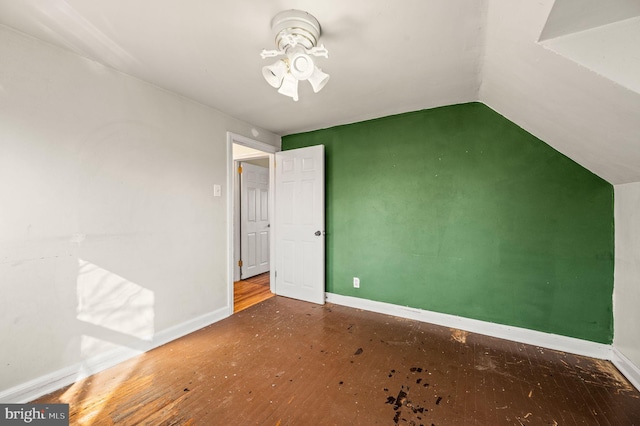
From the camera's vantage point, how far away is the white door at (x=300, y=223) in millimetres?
3270

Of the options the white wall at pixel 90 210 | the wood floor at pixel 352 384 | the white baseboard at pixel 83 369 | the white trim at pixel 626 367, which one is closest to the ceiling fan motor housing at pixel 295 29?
the white wall at pixel 90 210

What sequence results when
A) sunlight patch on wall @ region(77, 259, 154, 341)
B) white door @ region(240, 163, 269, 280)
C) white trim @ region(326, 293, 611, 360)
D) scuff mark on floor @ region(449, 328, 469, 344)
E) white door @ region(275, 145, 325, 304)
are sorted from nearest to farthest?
sunlight patch on wall @ region(77, 259, 154, 341) → white trim @ region(326, 293, 611, 360) → scuff mark on floor @ region(449, 328, 469, 344) → white door @ region(275, 145, 325, 304) → white door @ region(240, 163, 269, 280)

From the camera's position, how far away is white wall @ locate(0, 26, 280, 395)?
1591 millimetres

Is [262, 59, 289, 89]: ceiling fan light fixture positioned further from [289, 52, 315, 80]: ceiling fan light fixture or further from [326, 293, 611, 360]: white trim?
[326, 293, 611, 360]: white trim

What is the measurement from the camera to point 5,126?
155cm

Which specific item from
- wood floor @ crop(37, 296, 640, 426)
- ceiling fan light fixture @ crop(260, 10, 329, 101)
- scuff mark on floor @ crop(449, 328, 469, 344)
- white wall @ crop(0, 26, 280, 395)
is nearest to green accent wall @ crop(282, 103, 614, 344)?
scuff mark on floor @ crop(449, 328, 469, 344)

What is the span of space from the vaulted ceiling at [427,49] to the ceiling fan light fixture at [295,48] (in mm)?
53

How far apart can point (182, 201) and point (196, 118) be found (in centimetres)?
87

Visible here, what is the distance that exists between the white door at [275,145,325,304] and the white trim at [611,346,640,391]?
2.65 metres

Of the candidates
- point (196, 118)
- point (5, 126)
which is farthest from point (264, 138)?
point (5, 126)

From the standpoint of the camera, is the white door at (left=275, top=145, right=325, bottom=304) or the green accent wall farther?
the white door at (left=275, top=145, right=325, bottom=304)

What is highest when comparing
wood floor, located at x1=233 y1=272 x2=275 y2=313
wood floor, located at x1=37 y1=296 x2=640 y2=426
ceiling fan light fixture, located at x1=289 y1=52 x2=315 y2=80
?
ceiling fan light fixture, located at x1=289 y1=52 x2=315 y2=80

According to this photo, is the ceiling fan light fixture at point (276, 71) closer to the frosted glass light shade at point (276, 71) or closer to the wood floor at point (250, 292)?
the frosted glass light shade at point (276, 71)

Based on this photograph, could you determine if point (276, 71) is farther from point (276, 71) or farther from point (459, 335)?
point (459, 335)
